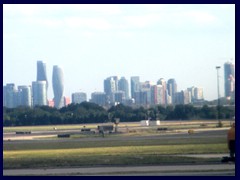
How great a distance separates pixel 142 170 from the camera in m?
18.6

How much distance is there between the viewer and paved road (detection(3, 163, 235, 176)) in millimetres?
17219

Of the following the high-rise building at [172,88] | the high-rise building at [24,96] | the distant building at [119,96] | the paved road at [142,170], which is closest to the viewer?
the paved road at [142,170]

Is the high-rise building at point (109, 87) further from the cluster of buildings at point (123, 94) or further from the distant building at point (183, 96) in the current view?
the distant building at point (183, 96)

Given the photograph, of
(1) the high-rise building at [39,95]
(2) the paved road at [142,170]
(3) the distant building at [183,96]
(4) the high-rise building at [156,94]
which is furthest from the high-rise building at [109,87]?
(2) the paved road at [142,170]

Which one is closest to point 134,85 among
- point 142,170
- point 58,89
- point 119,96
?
point 119,96

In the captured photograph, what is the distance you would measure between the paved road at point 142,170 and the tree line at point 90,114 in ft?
141

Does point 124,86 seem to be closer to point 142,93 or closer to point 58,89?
point 142,93

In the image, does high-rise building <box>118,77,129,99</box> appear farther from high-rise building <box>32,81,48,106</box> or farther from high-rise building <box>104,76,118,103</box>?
high-rise building <box>32,81,48,106</box>

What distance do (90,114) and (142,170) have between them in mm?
61756

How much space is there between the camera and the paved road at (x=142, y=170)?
56.5 feet

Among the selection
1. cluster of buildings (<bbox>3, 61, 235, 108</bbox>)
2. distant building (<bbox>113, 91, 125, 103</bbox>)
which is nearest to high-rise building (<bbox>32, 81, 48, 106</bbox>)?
cluster of buildings (<bbox>3, 61, 235, 108</bbox>)

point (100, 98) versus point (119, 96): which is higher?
point (119, 96)

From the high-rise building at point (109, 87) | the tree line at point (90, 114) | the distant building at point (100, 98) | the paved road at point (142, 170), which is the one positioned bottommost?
the paved road at point (142, 170)

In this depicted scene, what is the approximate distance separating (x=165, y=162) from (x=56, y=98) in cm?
9958
